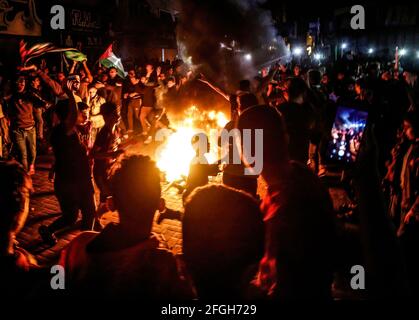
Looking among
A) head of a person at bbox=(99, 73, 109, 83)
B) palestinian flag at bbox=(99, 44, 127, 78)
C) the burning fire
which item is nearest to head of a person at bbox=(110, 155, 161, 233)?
the burning fire

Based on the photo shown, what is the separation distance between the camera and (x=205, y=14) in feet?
88.8

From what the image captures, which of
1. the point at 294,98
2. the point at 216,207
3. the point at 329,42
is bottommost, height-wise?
the point at 216,207

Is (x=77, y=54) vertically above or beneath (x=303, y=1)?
beneath

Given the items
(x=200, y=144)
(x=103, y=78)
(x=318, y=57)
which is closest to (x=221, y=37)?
(x=103, y=78)

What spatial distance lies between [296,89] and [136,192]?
518cm

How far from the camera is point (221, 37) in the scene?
28.1 meters

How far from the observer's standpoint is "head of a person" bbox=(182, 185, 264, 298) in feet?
5.95

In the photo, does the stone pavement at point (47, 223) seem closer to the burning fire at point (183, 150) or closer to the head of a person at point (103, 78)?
the burning fire at point (183, 150)

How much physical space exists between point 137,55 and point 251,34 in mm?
12845

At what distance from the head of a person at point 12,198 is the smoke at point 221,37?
70.6 feet

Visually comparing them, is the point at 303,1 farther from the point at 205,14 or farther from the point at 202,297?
the point at 202,297

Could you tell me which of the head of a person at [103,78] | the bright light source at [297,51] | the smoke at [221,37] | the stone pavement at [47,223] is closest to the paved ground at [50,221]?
the stone pavement at [47,223]

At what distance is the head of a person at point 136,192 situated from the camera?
2.15 meters
